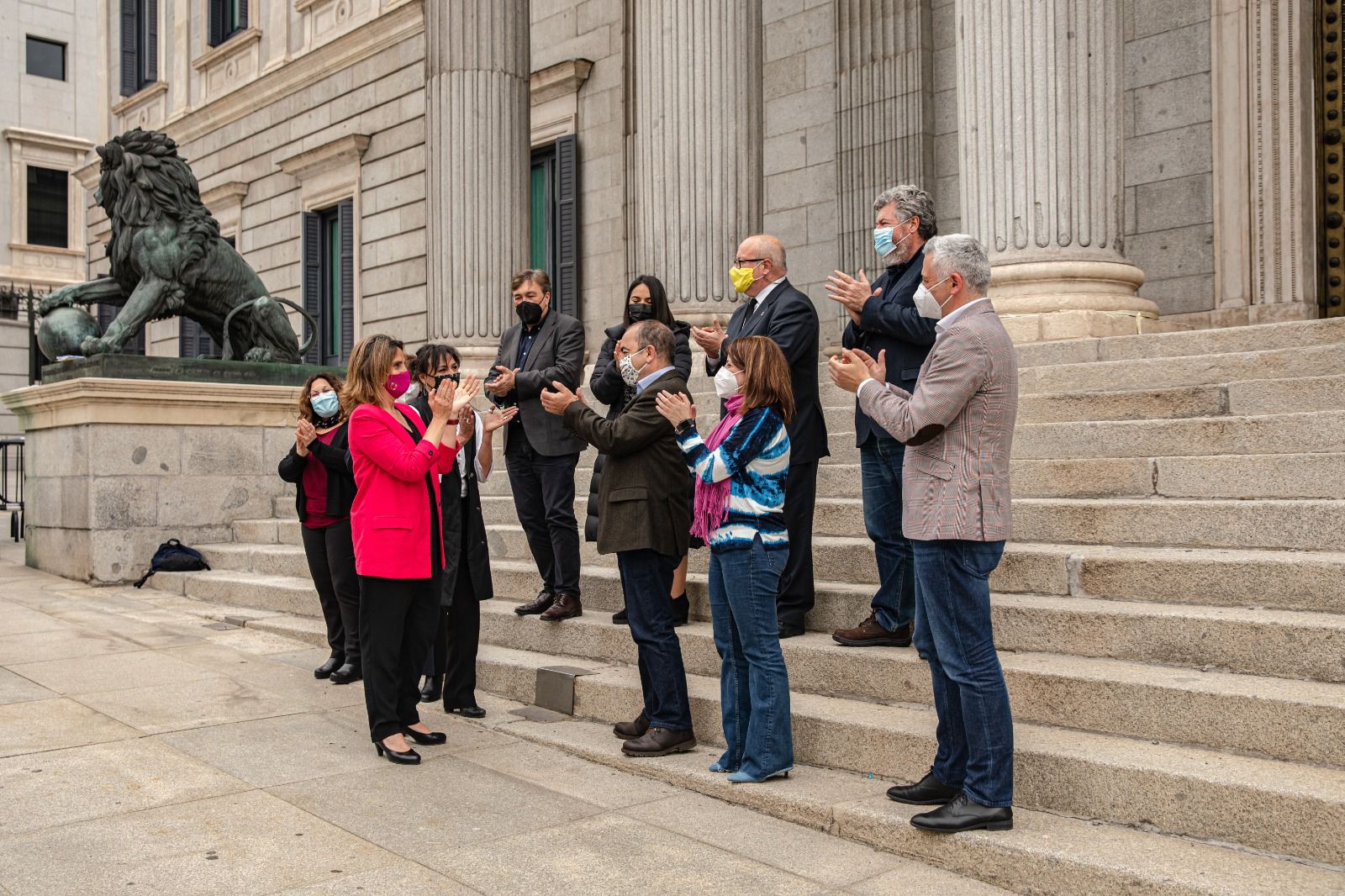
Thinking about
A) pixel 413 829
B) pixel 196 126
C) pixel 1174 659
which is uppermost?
pixel 196 126

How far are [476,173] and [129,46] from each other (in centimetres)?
1941

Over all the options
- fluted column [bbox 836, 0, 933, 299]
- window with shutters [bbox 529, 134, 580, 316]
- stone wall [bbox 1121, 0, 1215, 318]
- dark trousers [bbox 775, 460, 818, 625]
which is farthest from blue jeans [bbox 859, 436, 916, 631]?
window with shutters [bbox 529, 134, 580, 316]

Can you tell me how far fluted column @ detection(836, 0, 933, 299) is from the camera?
12625 millimetres

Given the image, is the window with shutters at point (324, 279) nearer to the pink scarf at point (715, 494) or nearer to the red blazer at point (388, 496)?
the red blazer at point (388, 496)

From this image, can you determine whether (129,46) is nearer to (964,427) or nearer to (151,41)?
(151,41)

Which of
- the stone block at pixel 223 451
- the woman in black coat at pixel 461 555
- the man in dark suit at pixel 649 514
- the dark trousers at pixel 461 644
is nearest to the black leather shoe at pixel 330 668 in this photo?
the woman in black coat at pixel 461 555

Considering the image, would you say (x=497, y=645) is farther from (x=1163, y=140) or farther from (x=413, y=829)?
(x=1163, y=140)

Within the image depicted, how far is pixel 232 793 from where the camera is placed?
520 centimetres

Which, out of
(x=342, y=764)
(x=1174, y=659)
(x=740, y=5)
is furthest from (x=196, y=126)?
(x=1174, y=659)

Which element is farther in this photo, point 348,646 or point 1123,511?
point 348,646

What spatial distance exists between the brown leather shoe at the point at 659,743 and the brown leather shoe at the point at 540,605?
1848 mm

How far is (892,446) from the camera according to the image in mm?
5766

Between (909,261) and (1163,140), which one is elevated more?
(1163,140)

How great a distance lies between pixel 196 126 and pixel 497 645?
21354 mm
